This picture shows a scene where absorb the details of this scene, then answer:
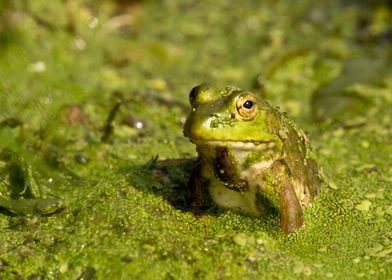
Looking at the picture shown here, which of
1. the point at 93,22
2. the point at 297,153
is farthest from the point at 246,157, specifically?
the point at 93,22

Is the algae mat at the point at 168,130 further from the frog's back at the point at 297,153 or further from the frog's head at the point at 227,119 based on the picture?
the frog's head at the point at 227,119

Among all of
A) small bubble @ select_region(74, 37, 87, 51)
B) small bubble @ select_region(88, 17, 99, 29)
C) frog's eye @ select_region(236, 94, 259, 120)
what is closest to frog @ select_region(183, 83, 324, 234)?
frog's eye @ select_region(236, 94, 259, 120)

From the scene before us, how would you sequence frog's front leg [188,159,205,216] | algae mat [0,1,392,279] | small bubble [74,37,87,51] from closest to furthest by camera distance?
algae mat [0,1,392,279] < frog's front leg [188,159,205,216] < small bubble [74,37,87,51]

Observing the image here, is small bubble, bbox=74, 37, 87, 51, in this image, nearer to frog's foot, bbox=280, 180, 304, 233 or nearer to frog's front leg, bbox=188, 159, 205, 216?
frog's front leg, bbox=188, 159, 205, 216

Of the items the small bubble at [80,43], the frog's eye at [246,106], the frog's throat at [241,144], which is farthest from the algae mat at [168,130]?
the frog's eye at [246,106]

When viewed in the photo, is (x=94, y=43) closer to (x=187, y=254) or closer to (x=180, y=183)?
(x=180, y=183)

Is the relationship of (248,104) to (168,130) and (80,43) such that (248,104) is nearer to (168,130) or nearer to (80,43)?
(168,130)

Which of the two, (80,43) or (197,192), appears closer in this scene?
(197,192)

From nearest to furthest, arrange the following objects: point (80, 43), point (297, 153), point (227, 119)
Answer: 1. point (227, 119)
2. point (297, 153)
3. point (80, 43)
